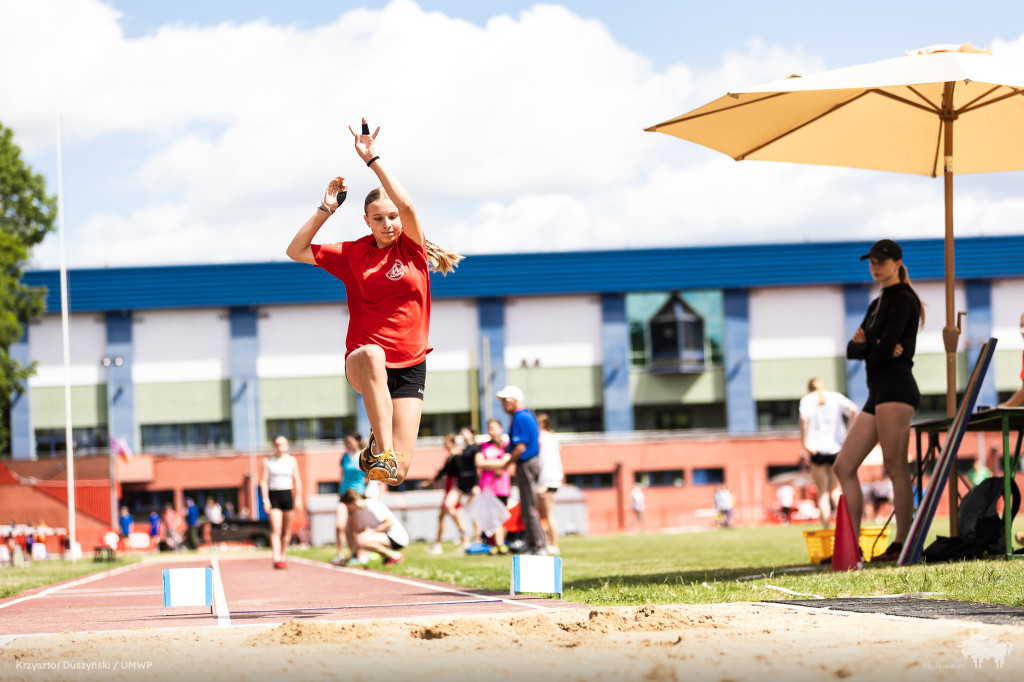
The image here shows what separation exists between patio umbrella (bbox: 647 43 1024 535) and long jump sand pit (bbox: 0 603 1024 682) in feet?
14.9

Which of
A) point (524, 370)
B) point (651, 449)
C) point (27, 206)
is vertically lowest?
point (651, 449)

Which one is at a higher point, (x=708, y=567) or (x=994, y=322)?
(x=994, y=322)

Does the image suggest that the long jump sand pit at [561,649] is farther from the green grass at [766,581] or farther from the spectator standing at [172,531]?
the spectator standing at [172,531]

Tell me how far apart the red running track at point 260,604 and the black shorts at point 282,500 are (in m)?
3.41

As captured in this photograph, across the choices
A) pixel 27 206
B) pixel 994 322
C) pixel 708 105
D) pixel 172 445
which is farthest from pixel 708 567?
pixel 994 322

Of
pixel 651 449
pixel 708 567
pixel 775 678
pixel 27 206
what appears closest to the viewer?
pixel 775 678

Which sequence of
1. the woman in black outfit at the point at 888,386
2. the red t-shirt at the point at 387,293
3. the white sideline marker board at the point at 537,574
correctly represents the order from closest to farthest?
the red t-shirt at the point at 387,293, the white sideline marker board at the point at 537,574, the woman in black outfit at the point at 888,386

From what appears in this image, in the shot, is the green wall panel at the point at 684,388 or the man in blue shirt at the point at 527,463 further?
the green wall panel at the point at 684,388

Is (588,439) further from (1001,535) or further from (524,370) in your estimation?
(1001,535)

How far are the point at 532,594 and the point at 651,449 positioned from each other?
49207 mm

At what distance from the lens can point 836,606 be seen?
597cm

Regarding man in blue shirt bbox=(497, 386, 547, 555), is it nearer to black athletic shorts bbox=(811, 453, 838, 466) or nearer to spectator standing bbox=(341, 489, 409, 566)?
spectator standing bbox=(341, 489, 409, 566)

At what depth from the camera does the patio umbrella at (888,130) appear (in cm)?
954

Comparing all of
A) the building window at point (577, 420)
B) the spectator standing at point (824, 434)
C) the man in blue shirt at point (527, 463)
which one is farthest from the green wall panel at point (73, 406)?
the spectator standing at point (824, 434)
